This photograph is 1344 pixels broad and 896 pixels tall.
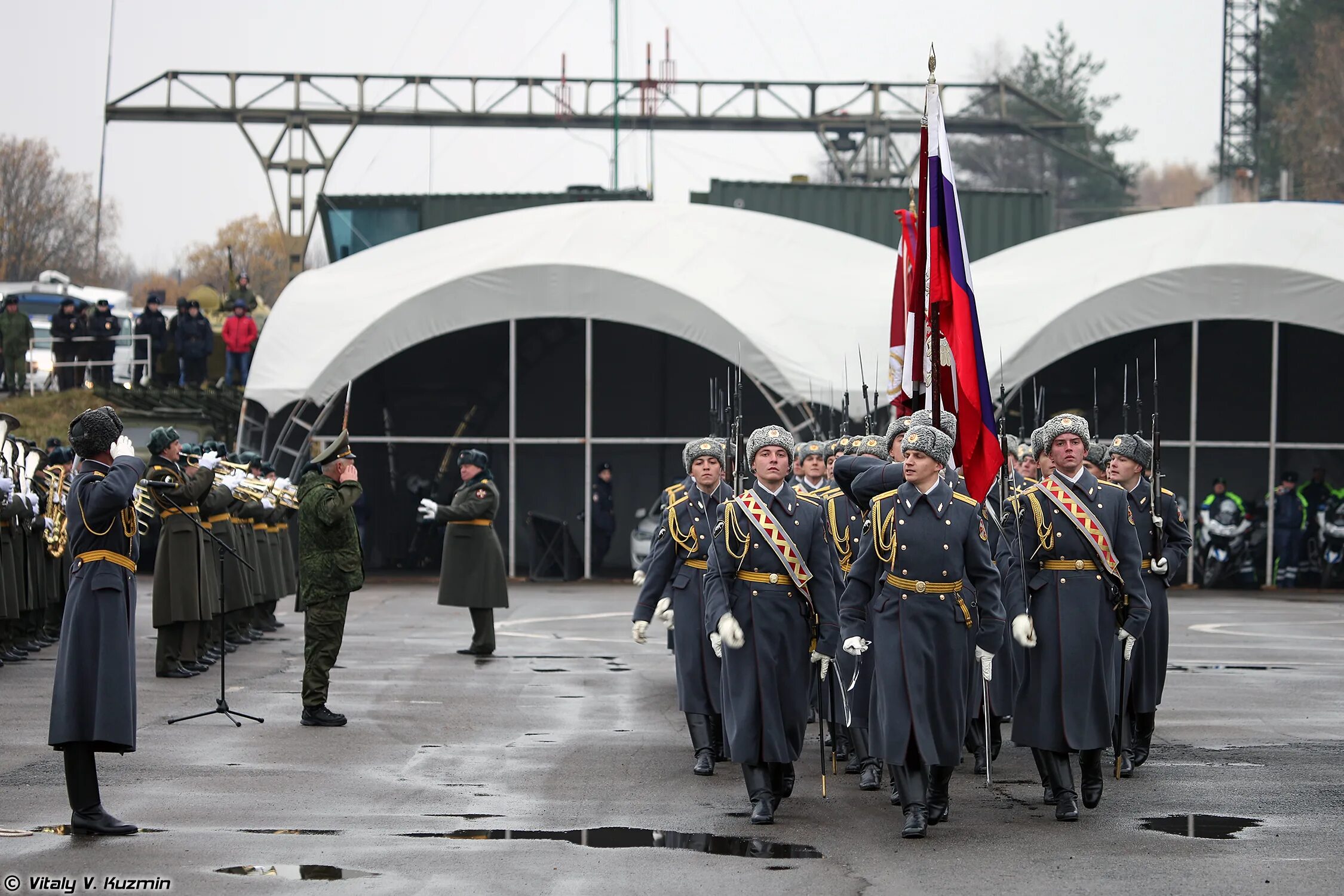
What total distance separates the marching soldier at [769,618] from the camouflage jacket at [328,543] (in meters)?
3.72

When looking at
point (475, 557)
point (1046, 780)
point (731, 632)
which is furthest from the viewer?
point (475, 557)

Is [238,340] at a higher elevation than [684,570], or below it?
higher

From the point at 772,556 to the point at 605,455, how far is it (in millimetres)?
22450

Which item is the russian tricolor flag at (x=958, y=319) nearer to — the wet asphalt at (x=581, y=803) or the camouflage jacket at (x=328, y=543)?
the wet asphalt at (x=581, y=803)

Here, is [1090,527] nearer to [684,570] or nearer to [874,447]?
[874,447]

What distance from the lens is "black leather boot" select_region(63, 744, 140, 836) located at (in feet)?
25.9

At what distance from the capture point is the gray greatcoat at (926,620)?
27.0 feet

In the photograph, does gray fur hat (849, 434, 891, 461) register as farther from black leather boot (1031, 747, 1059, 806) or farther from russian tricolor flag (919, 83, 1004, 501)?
black leather boot (1031, 747, 1059, 806)

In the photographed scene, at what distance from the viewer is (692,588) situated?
422 inches

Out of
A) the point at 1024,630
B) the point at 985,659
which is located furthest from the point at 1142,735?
the point at 985,659

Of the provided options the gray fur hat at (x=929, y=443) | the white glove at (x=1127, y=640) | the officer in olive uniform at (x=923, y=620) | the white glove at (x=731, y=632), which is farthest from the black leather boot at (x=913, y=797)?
the white glove at (x=1127, y=640)

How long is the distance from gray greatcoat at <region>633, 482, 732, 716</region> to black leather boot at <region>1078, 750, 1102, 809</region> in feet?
7.88

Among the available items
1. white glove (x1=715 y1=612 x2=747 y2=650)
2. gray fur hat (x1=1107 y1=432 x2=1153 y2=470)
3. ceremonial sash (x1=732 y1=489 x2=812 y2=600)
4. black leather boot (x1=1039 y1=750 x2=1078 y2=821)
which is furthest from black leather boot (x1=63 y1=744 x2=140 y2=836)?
gray fur hat (x1=1107 y1=432 x2=1153 y2=470)

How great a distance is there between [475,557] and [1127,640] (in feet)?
25.5
